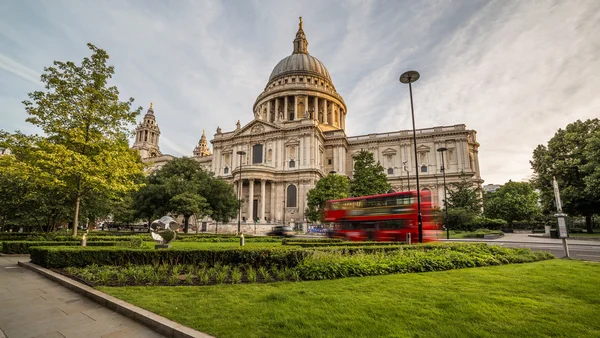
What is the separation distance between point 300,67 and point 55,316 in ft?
242

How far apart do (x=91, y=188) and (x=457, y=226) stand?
41.3 metres

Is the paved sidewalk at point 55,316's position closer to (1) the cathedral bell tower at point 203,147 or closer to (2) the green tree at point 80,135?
(2) the green tree at point 80,135

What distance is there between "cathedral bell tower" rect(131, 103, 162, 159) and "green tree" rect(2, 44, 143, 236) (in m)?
68.6

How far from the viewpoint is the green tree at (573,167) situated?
1106 inches

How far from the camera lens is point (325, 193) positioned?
41.5 meters

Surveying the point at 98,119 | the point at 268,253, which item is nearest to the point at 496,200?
the point at 268,253

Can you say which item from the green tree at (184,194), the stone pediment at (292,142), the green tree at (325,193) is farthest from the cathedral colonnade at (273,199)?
the green tree at (184,194)

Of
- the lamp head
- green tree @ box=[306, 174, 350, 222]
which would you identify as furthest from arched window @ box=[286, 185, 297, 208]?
the lamp head

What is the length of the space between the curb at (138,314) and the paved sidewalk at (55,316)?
9 cm

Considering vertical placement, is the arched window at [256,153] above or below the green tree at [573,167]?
above

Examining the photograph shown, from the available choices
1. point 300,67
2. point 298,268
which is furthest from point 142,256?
point 300,67

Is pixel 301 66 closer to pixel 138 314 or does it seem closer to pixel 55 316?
pixel 55 316

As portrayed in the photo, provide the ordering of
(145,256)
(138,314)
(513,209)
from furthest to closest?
(513,209), (145,256), (138,314)

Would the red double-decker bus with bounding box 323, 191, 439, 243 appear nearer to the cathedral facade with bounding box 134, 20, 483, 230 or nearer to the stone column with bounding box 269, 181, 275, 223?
the cathedral facade with bounding box 134, 20, 483, 230
